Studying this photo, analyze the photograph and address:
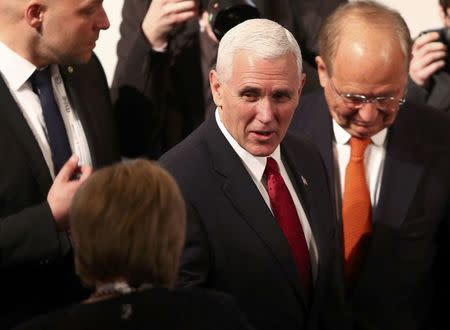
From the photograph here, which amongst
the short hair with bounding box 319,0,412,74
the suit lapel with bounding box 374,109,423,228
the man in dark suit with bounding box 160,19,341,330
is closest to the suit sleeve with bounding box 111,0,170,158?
the short hair with bounding box 319,0,412,74

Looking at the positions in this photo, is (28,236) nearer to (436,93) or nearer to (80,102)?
(80,102)

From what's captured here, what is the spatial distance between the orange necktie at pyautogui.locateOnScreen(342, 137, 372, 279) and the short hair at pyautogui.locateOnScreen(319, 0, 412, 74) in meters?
0.29

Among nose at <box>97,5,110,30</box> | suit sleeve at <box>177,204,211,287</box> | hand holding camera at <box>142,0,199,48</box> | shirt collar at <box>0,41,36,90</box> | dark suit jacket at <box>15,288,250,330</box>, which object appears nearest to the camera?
dark suit jacket at <box>15,288,250,330</box>

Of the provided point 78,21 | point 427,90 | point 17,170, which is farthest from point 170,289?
point 427,90

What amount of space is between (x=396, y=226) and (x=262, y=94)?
0.65m

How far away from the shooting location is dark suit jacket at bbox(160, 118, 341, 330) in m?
2.55

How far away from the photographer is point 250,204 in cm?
263

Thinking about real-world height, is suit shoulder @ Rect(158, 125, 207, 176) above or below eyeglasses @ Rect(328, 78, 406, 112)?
above

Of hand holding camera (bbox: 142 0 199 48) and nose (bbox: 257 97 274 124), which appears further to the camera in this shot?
hand holding camera (bbox: 142 0 199 48)

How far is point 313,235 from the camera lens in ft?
9.09

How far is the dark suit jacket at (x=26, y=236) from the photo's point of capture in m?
2.71

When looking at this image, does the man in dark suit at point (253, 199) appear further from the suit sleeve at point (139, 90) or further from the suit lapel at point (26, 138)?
the suit sleeve at point (139, 90)

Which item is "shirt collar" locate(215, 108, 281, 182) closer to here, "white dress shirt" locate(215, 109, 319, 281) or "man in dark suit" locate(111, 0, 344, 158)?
"white dress shirt" locate(215, 109, 319, 281)

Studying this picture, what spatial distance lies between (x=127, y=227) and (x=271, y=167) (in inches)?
30.9
